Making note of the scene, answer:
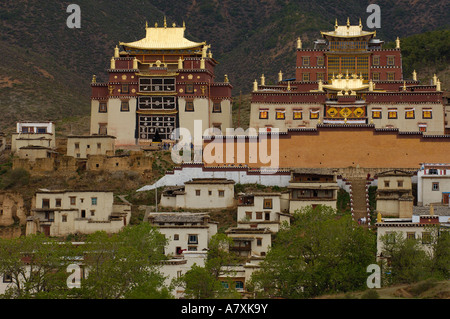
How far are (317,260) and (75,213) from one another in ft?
67.3

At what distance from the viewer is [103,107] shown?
349ft

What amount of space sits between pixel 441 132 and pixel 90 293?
143 feet

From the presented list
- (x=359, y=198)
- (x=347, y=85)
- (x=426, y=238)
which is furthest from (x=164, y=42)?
(x=426, y=238)

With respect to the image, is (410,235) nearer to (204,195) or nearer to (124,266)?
(204,195)

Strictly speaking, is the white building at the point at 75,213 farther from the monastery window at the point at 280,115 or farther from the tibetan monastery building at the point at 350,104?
the monastery window at the point at 280,115

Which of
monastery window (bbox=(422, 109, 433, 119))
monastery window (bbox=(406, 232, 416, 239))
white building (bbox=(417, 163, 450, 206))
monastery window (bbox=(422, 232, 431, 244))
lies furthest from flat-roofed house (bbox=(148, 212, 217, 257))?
monastery window (bbox=(422, 109, 433, 119))

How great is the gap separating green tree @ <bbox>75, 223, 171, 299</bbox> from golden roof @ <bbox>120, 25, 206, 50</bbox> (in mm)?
34660

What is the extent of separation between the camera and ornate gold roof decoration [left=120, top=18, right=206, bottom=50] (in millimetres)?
108750

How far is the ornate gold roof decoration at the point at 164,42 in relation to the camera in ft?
357

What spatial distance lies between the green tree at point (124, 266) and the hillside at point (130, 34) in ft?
215

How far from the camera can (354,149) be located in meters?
94.3

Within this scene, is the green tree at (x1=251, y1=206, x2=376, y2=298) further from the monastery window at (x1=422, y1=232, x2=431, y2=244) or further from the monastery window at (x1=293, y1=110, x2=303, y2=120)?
the monastery window at (x1=293, y1=110, x2=303, y2=120)
